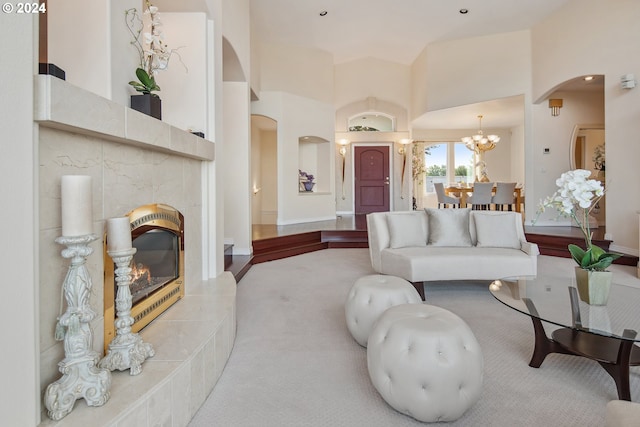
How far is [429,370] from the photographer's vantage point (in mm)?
1593

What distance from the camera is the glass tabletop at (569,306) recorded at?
1799 millimetres

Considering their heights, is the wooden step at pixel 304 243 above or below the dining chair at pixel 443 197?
below

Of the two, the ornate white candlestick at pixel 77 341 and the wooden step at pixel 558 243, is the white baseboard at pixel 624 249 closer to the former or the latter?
the wooden step at pixel 558 243

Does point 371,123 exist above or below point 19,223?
above

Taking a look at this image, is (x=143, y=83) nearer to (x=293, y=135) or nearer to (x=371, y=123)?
(x=293, y=135)

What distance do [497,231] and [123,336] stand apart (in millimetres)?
3630

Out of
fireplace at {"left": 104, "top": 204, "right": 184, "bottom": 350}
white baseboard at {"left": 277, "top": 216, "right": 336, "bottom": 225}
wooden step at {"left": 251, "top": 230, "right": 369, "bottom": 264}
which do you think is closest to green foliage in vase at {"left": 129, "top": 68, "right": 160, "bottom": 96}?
fireplace at {"left": 104, "top": 204, "right": 184, "bottom": 350}

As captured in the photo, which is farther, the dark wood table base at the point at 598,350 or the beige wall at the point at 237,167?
the beige wall at the point at 237,167

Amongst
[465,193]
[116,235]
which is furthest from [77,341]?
[465,193]

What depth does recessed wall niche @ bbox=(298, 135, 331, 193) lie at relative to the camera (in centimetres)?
826

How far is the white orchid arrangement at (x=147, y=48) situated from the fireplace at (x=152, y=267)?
692 millimetres

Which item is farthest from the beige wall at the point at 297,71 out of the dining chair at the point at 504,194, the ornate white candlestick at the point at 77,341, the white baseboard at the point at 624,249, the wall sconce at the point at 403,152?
the ornate white candlestick at the point at 77,341

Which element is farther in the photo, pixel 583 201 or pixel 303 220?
pixel 303 220

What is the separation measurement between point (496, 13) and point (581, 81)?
6.08 ft
